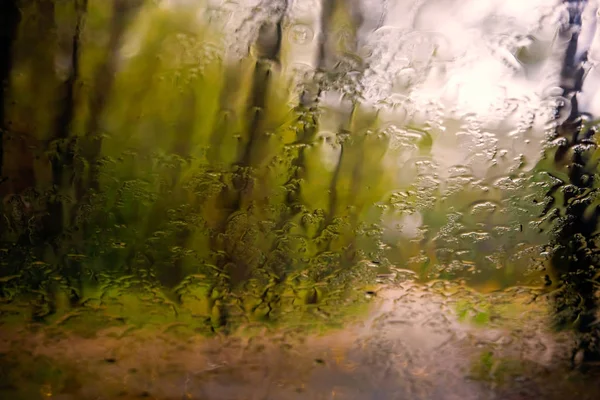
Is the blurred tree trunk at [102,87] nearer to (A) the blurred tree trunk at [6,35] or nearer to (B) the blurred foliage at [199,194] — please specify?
(B) the blurred foliage at [199,194]

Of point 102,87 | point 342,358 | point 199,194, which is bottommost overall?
point 342,358

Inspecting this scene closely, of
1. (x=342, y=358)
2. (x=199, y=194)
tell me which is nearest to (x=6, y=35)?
(x=199, y=194)

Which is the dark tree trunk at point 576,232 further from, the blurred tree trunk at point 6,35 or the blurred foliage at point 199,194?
the blurred tree trunk at point 6,35

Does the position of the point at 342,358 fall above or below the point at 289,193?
below

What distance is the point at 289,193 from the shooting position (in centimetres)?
60

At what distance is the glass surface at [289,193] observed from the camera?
56 cm

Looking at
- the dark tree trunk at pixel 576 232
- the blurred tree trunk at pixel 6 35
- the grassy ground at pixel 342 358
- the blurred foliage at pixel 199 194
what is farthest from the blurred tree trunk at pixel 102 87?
the dark tree trunk at pixel 576 232

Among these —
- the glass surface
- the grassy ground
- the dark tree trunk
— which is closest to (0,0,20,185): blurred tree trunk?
the glass surface

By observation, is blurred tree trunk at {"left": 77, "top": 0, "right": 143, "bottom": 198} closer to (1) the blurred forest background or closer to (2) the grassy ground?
(1) the blurred forest background

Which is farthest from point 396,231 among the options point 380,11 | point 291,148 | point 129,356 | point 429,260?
point 129,356

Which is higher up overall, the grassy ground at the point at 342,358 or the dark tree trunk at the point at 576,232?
the dark tree trunk at the point at 576,232

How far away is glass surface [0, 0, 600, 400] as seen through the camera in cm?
56

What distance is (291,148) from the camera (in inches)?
23.3

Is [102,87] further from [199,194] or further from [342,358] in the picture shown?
[342,358]
